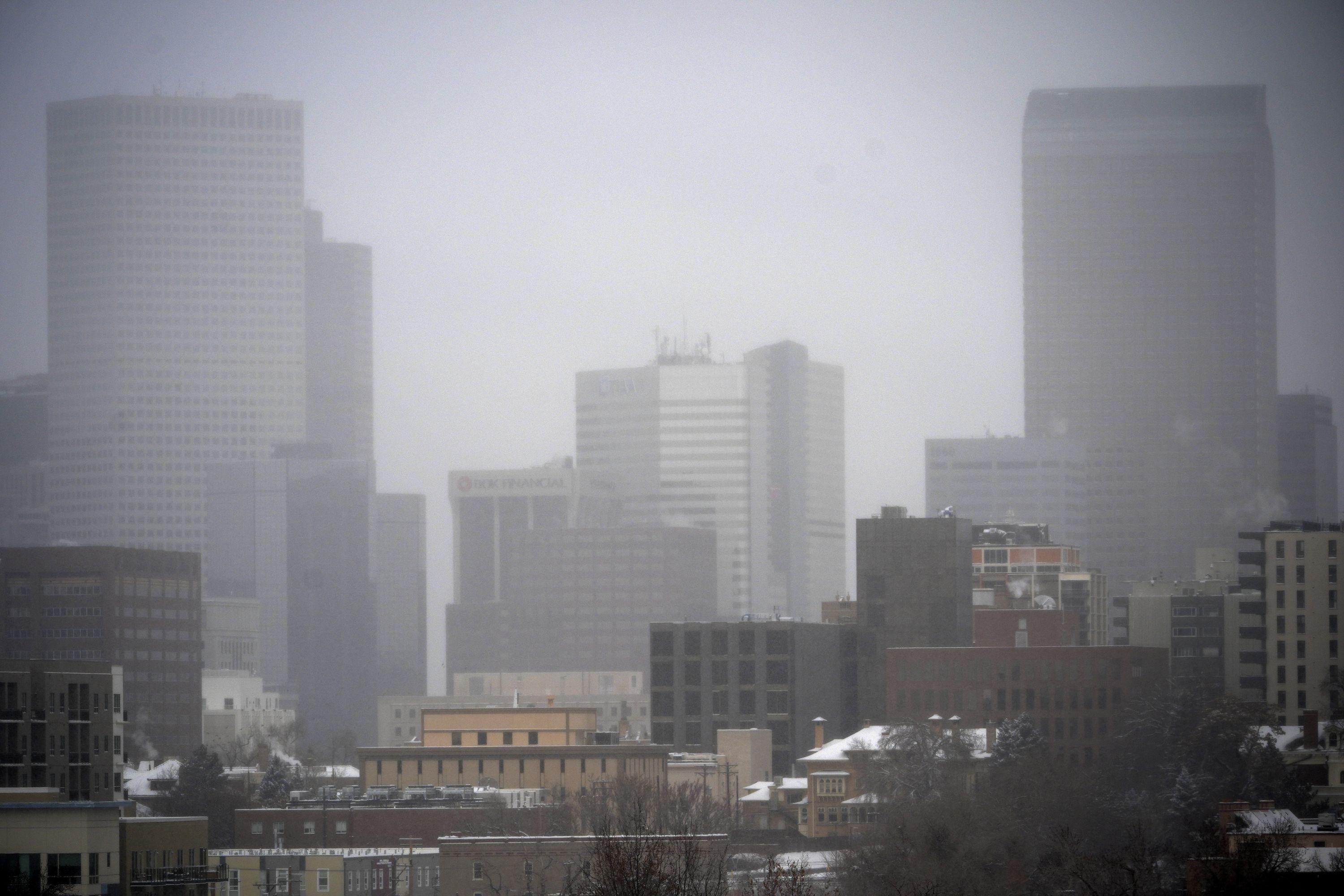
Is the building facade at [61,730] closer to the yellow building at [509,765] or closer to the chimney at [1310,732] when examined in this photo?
the yellow building at [509,765]

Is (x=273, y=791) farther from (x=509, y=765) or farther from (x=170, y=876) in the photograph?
(x=170, y=876)

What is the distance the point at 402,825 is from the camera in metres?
166

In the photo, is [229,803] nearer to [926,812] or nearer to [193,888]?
[926,812]

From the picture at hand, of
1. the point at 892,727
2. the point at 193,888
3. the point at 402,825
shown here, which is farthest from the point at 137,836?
the point at 892,727

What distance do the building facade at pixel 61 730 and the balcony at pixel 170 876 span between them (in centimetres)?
3197

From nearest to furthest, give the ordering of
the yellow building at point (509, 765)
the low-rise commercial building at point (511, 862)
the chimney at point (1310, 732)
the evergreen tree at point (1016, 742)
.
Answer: the low-rise commercial building at point (511, 862) < the chimney at point (1310, 732) < the evergreen tree at point (1016, 742) < the yellow building at point (509, 765)

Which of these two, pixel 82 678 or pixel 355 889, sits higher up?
pixel 82 678

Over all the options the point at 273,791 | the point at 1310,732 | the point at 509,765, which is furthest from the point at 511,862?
the point at 1310,732

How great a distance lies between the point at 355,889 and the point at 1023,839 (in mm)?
38780

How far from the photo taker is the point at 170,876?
404ft

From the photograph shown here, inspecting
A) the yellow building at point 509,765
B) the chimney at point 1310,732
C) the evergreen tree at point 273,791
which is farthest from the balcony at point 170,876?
the chimney at point 1310,732

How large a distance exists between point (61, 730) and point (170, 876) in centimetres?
4555

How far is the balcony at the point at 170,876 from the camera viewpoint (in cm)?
12025

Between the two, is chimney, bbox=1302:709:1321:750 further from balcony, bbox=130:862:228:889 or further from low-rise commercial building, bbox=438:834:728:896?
balcony, bbox=130:862:228:889
